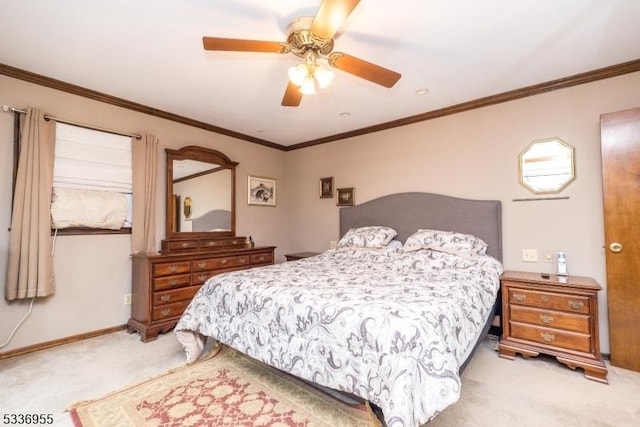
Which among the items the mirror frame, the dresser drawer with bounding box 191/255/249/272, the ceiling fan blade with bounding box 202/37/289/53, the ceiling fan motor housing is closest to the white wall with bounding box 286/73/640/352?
the mirror frame

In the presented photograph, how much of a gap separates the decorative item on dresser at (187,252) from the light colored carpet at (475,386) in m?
0.41

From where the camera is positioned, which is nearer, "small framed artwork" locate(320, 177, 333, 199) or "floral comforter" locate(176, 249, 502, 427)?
"floral comforter" locate(176, 249, 502, 427)

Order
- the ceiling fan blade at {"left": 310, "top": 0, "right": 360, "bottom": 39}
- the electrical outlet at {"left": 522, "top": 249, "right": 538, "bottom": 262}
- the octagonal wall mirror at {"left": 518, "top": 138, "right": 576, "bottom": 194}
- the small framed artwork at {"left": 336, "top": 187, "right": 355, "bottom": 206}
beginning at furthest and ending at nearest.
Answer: the small framed artwork at {"left": 336, "top": 187, "right": 355, "bottom": 206}, the electrical outlet at {"left": 522, "top": 249, "right": 538, "bottom": 262}, the octagonal wall mirror at {"left": 518, "top": 138, "right": 576, "bottom": 194}, the ceiling fan blade at {"left": 310, "top": 0, "right": 360, "bottom": 39}

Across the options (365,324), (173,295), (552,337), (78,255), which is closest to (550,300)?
(552,337)

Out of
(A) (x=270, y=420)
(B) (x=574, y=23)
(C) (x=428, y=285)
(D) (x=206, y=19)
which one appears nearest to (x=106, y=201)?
(D) (x=206, y=19)

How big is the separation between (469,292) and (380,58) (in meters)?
1.85

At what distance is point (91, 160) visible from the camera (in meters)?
3.02

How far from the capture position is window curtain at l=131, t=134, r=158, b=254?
3270mm

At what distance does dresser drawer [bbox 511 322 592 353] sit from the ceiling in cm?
212

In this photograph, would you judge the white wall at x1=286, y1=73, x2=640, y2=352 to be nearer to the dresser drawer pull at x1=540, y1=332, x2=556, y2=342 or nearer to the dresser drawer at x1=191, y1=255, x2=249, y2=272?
the dresser drawer pull at x1=540, y1=332, x2=556, y2=342

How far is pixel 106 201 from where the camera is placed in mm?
3074

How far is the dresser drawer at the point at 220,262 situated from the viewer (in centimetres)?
340

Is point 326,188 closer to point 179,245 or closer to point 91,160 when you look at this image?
point 179,245

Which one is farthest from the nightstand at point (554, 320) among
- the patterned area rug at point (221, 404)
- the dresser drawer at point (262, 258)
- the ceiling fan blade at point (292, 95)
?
the dresser drawer at point (262, 258)
